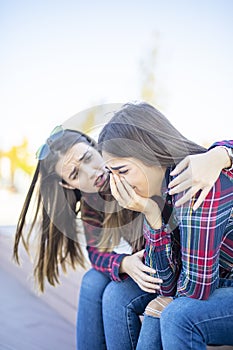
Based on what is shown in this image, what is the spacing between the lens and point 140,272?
1.17m

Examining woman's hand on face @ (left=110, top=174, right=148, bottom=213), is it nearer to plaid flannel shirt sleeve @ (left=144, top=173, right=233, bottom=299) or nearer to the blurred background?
plaid flannel shirt sleeve @ (left=144, top=173, right=233, bottom=299)

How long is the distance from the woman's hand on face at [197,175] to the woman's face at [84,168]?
38 centimetres

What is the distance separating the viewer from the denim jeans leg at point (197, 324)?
0.95 meters

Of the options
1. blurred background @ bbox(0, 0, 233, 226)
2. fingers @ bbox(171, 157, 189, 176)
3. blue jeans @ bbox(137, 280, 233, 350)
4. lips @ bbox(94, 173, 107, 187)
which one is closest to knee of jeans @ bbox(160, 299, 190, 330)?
blue jeans @ bbox(137, 280, 233, 350)

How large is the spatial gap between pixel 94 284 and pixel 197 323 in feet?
1.36

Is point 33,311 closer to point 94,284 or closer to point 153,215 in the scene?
point 94,284

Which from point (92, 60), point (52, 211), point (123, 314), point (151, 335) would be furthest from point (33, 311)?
point (92, 60)

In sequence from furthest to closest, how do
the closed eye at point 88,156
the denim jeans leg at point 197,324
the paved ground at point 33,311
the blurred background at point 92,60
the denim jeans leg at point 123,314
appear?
the blurred background at point 92,60 → the paved ground at point 33,311 → the closed eye at point 88,156 → the denim jeans leg at point 123,314 → the denim jeans leg at point 197,324

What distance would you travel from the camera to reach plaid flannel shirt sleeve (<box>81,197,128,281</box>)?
1.27m

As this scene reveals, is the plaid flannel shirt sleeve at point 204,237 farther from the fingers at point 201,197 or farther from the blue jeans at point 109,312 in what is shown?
the blue jeans at point 109,312

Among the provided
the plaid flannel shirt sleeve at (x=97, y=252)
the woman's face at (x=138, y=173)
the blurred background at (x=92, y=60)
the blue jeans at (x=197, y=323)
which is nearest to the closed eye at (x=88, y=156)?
the plaid flannel shirt sleeve at (x=97, y=252)

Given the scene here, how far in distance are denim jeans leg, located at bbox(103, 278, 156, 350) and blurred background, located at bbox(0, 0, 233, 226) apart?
2105mm

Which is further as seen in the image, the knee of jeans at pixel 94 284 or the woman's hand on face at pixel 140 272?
the knee of jeans at pixel 94 284

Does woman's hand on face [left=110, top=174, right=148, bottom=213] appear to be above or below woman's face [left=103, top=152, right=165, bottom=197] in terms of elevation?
below
